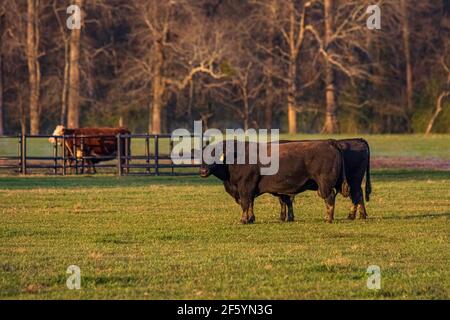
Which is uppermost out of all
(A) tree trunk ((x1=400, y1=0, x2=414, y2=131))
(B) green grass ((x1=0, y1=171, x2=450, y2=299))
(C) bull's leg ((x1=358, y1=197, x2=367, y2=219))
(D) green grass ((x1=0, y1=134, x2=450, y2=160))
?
(A) tree trunk ((x1=400, y1=0, x2=414, y2=131))

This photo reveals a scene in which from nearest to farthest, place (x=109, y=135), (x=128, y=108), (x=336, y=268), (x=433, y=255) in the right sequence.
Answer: (x=336, y=268) < (x=433, y=255) < (x=109, y=135) < (x=128, y=108)

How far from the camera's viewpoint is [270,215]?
777 inches

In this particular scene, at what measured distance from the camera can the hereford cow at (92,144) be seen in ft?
111

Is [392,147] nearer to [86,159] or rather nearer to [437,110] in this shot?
[437,110]

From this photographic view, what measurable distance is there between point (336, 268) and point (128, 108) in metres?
46.1

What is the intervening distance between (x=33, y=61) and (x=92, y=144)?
21838 mm

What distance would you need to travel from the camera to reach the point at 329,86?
58.8 meters

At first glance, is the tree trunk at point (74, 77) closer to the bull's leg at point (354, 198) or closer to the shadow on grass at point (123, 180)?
the shadow on grass at point (123, 180)

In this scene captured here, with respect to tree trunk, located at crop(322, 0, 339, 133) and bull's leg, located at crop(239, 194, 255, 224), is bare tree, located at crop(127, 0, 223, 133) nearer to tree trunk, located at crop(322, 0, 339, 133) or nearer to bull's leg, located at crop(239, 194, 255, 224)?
tree trunk, located at crop(322, 0, 339, 133)

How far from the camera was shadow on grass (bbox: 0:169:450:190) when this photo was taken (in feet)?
91.1

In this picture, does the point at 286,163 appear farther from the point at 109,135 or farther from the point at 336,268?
the point at 109,135

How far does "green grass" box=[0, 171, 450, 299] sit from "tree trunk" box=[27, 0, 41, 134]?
3152 cm

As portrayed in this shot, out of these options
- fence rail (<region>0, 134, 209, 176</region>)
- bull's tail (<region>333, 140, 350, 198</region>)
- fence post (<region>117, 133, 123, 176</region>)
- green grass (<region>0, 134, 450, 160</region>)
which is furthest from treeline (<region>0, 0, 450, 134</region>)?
bull's tail (<region>333, 140, 350, 198</region>)
